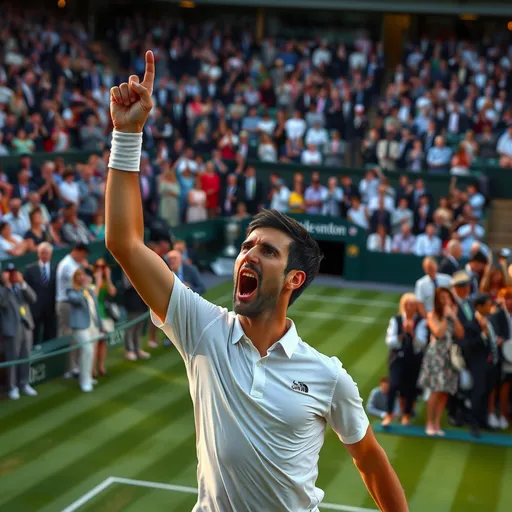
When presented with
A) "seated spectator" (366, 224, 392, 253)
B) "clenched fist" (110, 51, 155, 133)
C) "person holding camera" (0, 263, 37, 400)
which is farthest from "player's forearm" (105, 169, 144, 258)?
"seated spectator" (366, 224, 392, 253)

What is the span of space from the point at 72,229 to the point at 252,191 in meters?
7.42

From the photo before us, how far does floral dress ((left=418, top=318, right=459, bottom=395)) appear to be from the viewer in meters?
12.2

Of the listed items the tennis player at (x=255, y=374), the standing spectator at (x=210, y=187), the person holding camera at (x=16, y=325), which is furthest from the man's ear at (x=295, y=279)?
the standing spectator at (x=210, y=187)

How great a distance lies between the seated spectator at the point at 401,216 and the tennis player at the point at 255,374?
19120mm

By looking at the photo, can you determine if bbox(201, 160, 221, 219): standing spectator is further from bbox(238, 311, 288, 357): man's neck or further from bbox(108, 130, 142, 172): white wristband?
bbox(108, 130, 142, 172): white wristband

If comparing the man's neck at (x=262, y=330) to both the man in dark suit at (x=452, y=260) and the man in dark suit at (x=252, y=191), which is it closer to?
the man in dark suit at (x=452, y=260)

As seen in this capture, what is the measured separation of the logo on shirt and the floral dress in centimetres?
857

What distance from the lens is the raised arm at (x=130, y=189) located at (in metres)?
3.50

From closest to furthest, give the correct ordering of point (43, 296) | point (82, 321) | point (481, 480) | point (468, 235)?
1. point (481, 480)
2. point (82, 321)
3. point (43, 296)
4. point (468, 235)

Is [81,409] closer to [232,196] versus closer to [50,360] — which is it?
[50,360]

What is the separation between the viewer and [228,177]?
2469 centimetres

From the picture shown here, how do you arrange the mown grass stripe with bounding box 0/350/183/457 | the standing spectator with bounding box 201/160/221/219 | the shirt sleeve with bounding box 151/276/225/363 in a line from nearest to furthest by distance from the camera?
the shirt sleeve with bounding box 151/276/225/363, the mown grass stripe with bounding box 0/350/183/457, the standing spectator with bounding box 201/160/221/219

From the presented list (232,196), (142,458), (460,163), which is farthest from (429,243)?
(142,458)

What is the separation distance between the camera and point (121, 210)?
3578 millimetres
